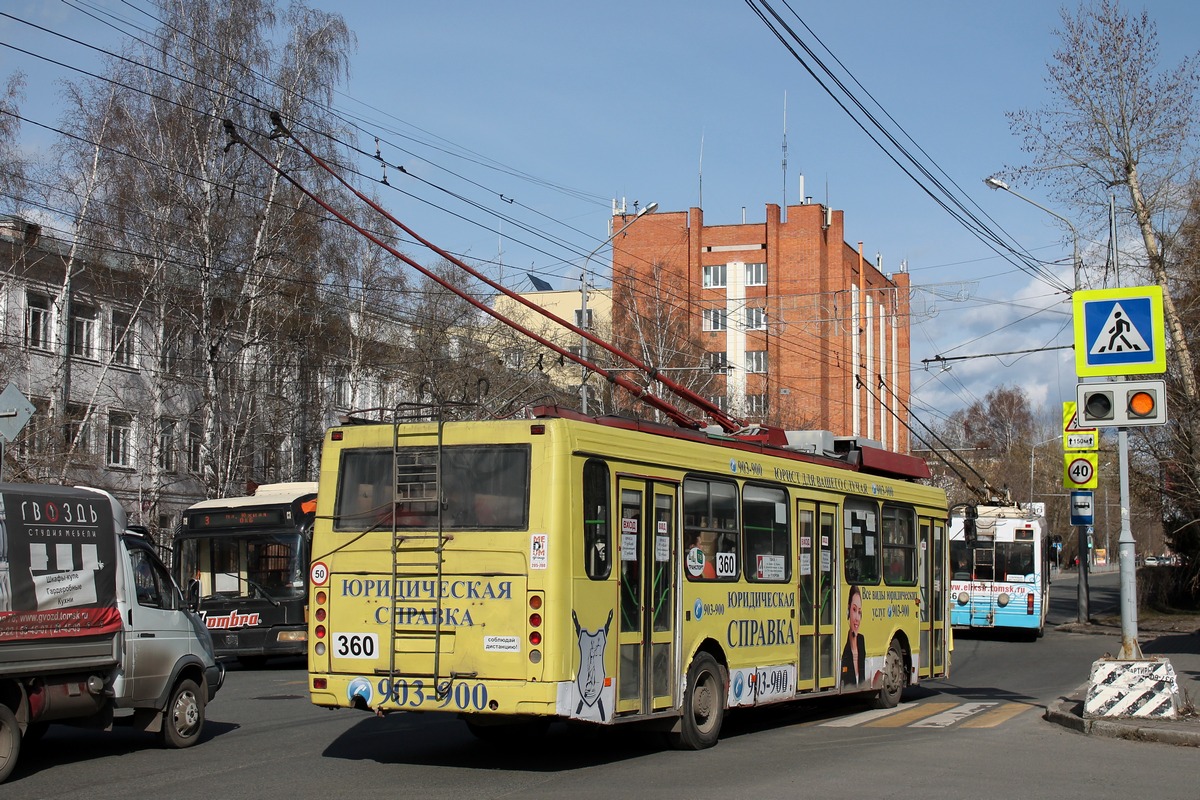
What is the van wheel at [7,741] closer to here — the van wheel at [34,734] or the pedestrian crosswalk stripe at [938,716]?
the van wheel at [34,734]

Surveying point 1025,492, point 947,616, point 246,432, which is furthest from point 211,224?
point 1025,492

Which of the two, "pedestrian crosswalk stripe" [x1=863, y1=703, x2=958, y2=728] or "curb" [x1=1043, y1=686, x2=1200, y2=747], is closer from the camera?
"curb" [x1=1043, y1=686, x2=1200, y2=747]

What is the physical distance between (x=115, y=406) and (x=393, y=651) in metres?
Answer: 28.0

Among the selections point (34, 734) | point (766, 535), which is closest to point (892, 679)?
point (766, 535)

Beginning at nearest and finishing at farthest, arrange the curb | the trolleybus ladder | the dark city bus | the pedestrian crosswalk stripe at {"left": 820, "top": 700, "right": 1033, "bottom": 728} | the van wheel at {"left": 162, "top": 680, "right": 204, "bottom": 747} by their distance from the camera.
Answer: the trolleybus ladder, the van wheel at {"left": 162, "top": 680, "right": 204, "bottom": 747}, the curb, the pedestrian crosswalk stripe at {"left": 820, "top": 700, "right": 1033, "bottom": 728}, the dark city bus

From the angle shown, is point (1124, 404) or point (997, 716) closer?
point (1124, 404)

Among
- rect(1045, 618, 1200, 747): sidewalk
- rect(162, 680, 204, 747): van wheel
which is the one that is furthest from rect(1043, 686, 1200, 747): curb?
rect(162, 680, 204, 747): van wheel

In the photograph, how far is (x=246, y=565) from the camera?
21.9 metres

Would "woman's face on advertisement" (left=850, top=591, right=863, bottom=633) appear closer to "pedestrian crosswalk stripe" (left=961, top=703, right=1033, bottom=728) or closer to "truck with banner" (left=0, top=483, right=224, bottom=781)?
"pedestrian crosswalk stripe" (left=961, top=703, right=1033, bottom=728)

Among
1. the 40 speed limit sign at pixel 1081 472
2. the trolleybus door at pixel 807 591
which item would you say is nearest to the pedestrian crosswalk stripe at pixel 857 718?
the trolleybus door at pixel 807 591

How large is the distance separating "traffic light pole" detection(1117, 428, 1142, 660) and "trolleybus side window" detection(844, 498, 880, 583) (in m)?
2.77

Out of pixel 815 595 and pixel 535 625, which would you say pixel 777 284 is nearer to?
pixel 815 595

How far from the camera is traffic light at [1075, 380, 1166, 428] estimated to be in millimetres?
13234

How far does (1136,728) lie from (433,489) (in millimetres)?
7016
